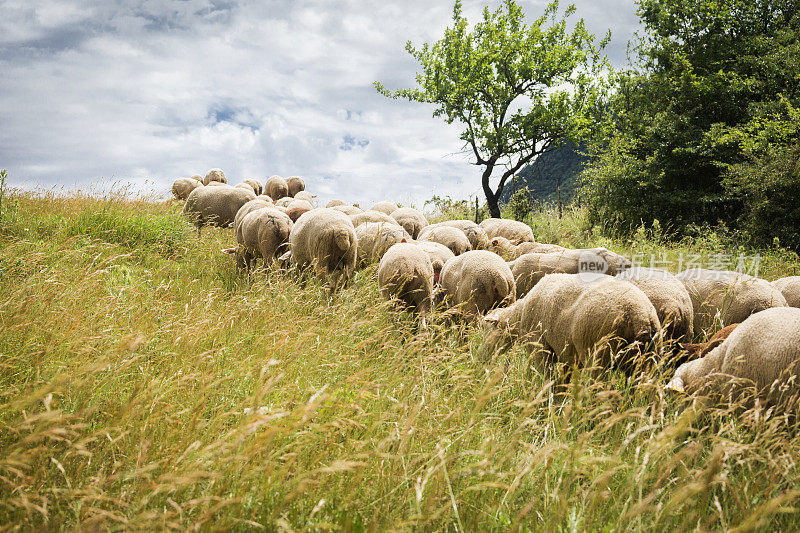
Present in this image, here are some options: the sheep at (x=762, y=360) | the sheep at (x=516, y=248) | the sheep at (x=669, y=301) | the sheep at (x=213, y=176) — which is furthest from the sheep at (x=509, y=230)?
the sheep at (x=213, y=176)

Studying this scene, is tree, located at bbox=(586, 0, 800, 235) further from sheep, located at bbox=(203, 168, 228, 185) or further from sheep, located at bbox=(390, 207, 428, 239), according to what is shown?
sheep, located at bbox=(203, 168, 228, 185)

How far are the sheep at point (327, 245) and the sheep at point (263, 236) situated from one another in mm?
848

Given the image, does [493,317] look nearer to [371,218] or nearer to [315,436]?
[315,436]

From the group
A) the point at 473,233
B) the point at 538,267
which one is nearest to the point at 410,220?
the point at 473,233

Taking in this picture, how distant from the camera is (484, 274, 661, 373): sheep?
12.5 feet

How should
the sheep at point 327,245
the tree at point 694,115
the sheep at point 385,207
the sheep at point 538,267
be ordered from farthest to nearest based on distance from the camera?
the tree at point 694,115 → the sheep at point 385,207 → the sheep at point 327,245 → the sheep at point 538,267

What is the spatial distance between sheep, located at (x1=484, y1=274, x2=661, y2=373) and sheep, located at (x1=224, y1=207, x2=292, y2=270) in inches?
188

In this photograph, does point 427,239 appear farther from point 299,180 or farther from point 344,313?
point 299,180

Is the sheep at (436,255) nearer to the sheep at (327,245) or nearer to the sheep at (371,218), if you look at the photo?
the sheep at (327,245)

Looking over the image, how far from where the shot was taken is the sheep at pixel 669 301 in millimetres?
4281

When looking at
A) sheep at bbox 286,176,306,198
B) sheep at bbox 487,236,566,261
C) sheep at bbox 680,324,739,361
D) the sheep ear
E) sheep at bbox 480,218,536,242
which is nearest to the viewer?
sheep at bbox 680,324,739,361

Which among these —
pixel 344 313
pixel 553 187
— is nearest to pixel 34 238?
pixel 344 313

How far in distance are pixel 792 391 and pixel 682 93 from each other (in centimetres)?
1963

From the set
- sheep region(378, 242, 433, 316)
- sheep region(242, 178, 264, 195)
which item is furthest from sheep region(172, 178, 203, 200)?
sheep region(378, 242, 433, 316)
